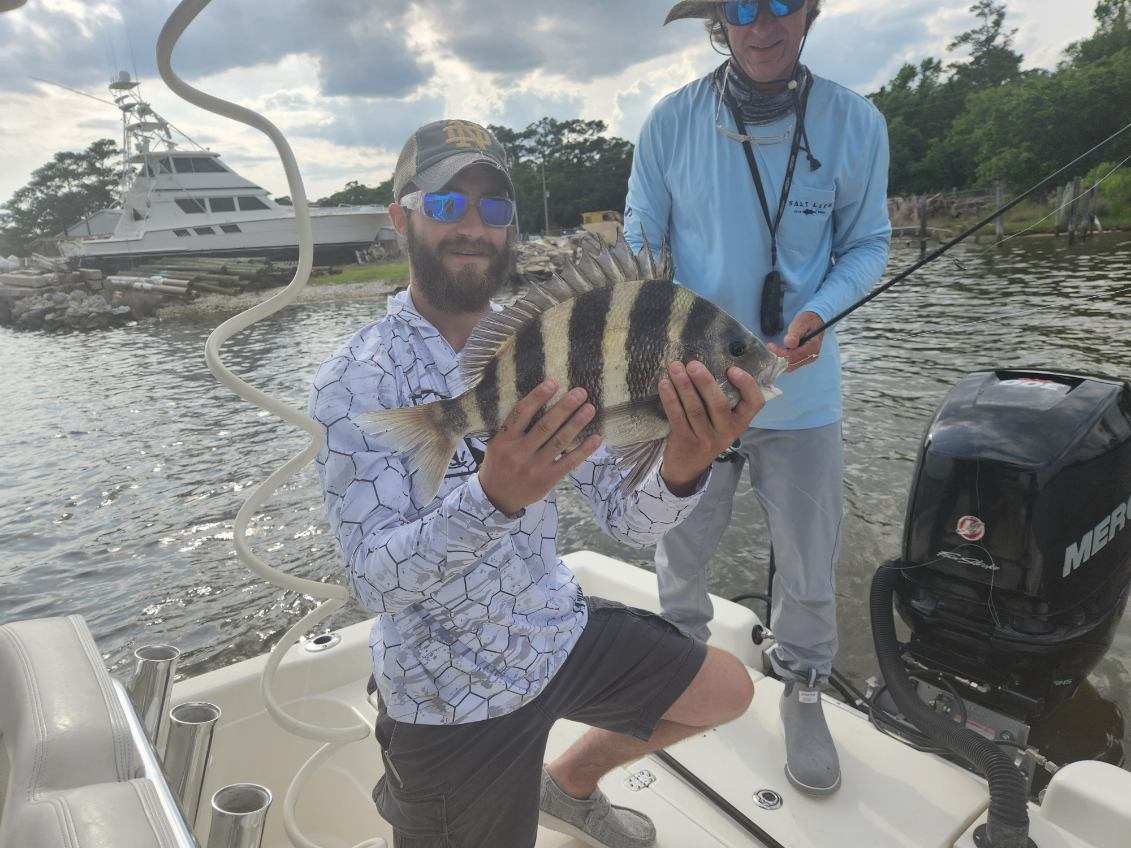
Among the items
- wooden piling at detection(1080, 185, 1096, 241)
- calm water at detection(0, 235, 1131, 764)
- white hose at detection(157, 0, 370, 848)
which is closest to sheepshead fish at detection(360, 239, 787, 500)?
white hose at detection(157, 0, 370, 848)

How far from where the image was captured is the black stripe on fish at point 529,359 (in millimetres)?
1476

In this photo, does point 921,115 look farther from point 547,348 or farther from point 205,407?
point 547,348

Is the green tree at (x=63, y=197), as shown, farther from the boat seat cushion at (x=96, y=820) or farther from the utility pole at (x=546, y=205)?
the boat seat cushion at (x=96, y=820)

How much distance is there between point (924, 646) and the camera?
101 inches

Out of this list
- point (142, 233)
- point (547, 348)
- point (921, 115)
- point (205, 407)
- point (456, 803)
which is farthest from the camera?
point (921, 115)

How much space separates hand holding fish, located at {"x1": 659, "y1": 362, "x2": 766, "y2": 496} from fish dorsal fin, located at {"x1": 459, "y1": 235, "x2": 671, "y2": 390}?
0.25 meters

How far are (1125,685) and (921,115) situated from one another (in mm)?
58160

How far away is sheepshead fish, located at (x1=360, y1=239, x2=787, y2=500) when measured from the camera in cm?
149

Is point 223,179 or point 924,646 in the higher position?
point 223,179

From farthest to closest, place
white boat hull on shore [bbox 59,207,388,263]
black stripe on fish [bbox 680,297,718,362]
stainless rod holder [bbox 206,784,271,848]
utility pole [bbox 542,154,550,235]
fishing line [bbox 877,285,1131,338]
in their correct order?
utility pole [bbox 542,154,550,235] → white boat hull on shore [bbox 59,207,388,263] → fishing line [bbox 877,285,1131,338] → black stripe on fish [bbox 680,297,718,362] → stainless rod holder [bbox 206,784,271,848]

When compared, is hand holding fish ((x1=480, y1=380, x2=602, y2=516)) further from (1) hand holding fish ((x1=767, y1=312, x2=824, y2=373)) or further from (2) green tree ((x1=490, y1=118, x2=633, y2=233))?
(2) green tree ((x1=490, y1=118, x2=633, y2=233))

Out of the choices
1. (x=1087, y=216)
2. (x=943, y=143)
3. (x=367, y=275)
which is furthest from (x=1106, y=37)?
(x=367, y=275)

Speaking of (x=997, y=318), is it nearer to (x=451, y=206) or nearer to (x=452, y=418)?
(x=451, y=206)

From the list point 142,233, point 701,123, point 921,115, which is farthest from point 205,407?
point 921,115
